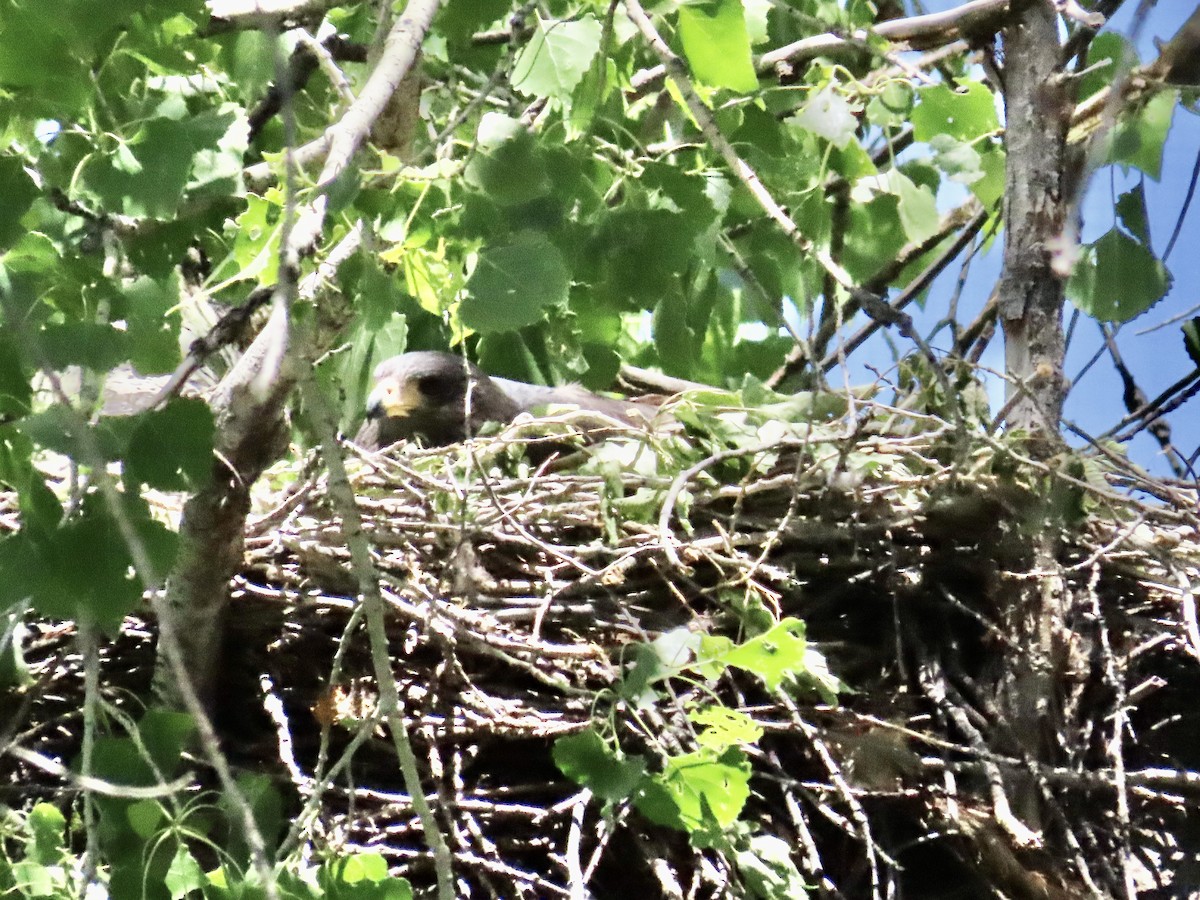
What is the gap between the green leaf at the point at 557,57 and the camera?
1.44m

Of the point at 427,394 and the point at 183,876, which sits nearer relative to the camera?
the point at 183,876

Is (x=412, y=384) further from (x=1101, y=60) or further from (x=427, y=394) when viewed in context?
(x=1101, y=60)

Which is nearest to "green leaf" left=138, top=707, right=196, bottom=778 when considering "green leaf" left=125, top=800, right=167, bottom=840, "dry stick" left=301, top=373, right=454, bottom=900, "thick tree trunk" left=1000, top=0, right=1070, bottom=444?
"green leaf" left=125, top=800, right=167, bottom=840

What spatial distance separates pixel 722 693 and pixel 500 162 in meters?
0.75

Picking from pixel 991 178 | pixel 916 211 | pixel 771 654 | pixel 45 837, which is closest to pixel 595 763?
pixel 771 654

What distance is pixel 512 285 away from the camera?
123 centimetres

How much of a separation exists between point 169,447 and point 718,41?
70 cm

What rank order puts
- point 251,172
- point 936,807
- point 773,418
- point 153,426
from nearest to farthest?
point 153,426, point 251,172, point 936,807, point 773,418

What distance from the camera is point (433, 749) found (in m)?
1.56

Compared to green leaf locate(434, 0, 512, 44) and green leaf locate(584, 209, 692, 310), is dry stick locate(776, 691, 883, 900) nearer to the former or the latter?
green leaf locate(584, 209, 692, 310)

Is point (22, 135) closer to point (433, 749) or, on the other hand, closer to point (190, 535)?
point (190, 535)

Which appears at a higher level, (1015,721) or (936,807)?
(1015,721)

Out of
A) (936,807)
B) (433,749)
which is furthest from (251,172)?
(936,807)

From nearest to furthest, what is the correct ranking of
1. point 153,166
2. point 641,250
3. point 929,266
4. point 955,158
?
point 153,166 < point 641,250 < point 955,158 < point 929,266
